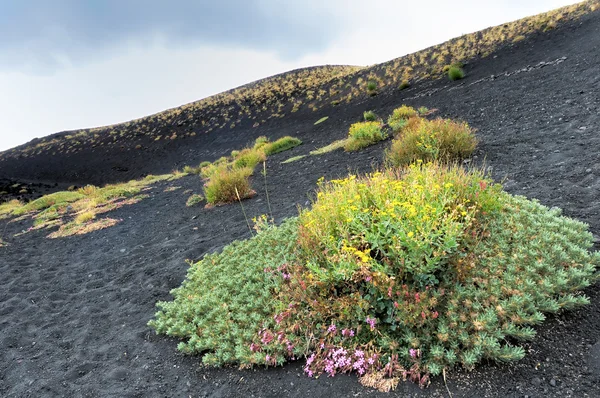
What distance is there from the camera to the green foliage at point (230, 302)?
332cm

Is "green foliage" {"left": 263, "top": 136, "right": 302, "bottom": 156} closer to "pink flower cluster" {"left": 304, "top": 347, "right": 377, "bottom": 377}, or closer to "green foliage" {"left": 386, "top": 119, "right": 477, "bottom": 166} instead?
"green foliage" {"left": 386, "top": 119, "right": 477, "bottom": 166}

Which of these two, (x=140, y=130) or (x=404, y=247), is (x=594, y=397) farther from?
(x=140, y=130)

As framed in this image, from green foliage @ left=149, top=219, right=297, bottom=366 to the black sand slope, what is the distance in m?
0.15

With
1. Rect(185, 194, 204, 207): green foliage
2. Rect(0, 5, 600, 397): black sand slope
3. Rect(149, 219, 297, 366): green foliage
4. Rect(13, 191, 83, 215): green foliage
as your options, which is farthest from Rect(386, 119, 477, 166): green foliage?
Rect(13, 191, 83, 215): green foliage

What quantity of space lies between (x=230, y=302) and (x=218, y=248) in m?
2.09

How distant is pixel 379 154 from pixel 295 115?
2120 centimetres

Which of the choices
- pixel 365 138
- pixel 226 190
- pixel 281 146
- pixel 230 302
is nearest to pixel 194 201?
pixel 226 190

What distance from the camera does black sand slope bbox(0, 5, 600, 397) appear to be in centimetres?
257

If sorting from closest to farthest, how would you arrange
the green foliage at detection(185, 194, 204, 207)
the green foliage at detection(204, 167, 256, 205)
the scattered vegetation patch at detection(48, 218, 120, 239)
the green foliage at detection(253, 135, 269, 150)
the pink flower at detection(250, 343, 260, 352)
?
the pink flower at detection(250, 343, 260, 352), the green foliage at detection(204, 167, 256, 205), the scattered vegetation patch at detection(48, 218, 120, 239), the green foliage at detection(185, 194, 204, 207), the green foliage at detection(253, 135, 269, 150)

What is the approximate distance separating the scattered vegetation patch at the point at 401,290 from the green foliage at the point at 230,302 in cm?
2

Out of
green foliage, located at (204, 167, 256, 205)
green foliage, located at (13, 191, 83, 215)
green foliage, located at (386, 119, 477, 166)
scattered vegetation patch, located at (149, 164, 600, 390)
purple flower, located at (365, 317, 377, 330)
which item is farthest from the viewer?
green foliage, located at (13, 191, 83, 215)

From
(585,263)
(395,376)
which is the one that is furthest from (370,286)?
(585,263)

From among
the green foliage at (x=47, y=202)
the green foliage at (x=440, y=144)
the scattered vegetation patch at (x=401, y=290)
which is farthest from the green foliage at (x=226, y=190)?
the green foliage at (x=47, y=202)

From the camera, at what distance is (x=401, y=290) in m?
2.91
